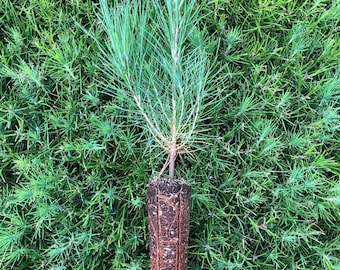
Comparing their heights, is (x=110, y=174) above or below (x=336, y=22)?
below

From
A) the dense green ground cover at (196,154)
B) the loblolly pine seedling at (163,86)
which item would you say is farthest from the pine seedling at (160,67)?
the dense green ground cover at (196,154)

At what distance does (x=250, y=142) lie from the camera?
100cm

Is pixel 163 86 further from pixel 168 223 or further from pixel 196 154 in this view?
pixel 168 223

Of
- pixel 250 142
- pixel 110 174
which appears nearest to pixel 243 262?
pixel 250 142

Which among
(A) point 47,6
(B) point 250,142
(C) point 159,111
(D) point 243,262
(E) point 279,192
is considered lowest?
(D) point 243,262

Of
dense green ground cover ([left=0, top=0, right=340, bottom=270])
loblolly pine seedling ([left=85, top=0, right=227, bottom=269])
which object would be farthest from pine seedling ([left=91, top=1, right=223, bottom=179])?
dense green ground cover ([left=0, top=0, right=340, bottom=270])

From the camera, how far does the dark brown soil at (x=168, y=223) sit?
858mm

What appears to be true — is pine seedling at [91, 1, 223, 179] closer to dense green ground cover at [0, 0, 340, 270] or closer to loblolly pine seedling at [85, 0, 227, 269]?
loblolly pine seedling at [85, 0, 227, 269]

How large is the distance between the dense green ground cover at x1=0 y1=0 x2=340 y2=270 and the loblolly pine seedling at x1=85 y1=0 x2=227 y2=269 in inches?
3.4

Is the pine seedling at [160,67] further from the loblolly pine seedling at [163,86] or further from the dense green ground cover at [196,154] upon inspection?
the dense green ground cover at [196,154]

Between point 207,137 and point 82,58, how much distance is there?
1.32ft

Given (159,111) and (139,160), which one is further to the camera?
(139,160)

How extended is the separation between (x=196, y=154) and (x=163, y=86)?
0.70ft

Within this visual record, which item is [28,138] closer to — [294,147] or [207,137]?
[207,137]
